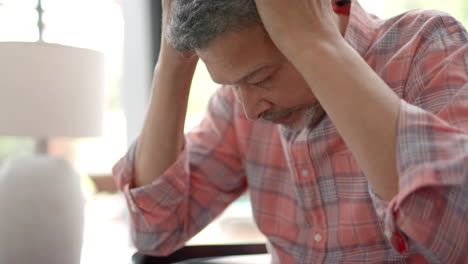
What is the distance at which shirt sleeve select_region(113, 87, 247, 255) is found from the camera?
1.03m

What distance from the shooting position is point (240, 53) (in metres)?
0.73

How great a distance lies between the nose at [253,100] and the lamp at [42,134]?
56 cm

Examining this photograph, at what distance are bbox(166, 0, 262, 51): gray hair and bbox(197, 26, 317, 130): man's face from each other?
0.01 m

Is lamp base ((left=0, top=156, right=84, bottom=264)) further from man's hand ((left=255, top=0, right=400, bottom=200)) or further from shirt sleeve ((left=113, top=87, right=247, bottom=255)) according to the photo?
man's hand ((left=255, top=0, right=400, bottom=200))

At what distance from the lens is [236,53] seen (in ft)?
2.39

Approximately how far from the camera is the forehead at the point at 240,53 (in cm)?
72

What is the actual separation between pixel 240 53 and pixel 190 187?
0.49 metres

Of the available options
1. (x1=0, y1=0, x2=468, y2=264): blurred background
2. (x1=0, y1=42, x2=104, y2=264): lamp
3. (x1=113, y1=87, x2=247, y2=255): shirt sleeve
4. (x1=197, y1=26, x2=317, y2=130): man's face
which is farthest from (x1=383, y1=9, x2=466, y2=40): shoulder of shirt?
(x1=0, y1=0, x2=468, y2=264): blurred background

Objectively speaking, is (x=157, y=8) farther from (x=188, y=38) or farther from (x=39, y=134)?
(x=188, y=38)

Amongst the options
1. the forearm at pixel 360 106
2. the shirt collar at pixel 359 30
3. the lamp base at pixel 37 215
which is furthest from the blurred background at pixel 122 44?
the forearm at pixel 360 106

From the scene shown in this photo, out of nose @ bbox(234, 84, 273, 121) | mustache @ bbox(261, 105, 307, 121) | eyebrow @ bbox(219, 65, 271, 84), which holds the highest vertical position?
eyebrow @ bbox(219, 65, 271, 84)

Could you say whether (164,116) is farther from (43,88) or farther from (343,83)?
(343,83)

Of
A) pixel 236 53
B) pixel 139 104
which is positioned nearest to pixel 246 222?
pixel 139 104

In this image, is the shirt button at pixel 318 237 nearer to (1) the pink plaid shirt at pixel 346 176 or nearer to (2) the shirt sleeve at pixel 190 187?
(1) the pink plaid shirt at pixel 346 176
